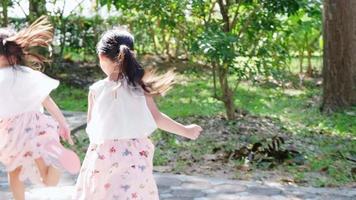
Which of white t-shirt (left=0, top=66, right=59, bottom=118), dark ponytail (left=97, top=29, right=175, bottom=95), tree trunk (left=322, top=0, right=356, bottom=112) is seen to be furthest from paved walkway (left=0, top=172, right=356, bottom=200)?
tree trunk (left=322, top=0, right=356, bottom=112)

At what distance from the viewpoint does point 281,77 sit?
7.15 meters

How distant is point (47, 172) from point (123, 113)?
1.09m

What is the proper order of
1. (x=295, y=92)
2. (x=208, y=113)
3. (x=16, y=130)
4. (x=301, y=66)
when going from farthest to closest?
(x=301, y=66), (x=295, y=92), (x=208, y=113), (x=16, y=130)

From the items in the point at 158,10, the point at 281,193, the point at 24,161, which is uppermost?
the point at 158,10

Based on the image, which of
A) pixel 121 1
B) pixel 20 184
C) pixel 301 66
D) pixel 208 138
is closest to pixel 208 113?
pixel 208 138

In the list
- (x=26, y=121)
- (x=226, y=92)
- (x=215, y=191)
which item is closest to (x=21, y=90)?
(x=26, y=121)

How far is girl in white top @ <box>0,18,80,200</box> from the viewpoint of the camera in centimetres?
432

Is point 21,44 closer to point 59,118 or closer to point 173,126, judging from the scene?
point 59,118

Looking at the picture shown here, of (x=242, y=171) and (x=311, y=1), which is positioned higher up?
(x=311, y=1)

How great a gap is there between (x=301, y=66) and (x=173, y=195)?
667 cm

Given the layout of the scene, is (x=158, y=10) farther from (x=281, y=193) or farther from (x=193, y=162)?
(x=281, y=193)

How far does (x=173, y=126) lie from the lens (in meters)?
3.64

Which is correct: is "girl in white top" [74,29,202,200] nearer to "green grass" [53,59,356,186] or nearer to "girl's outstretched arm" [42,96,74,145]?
"girl's outstretched arm" [42,96,74,145]

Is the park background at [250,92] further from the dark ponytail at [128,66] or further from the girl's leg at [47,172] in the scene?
the dark ponytail at [128,66]
